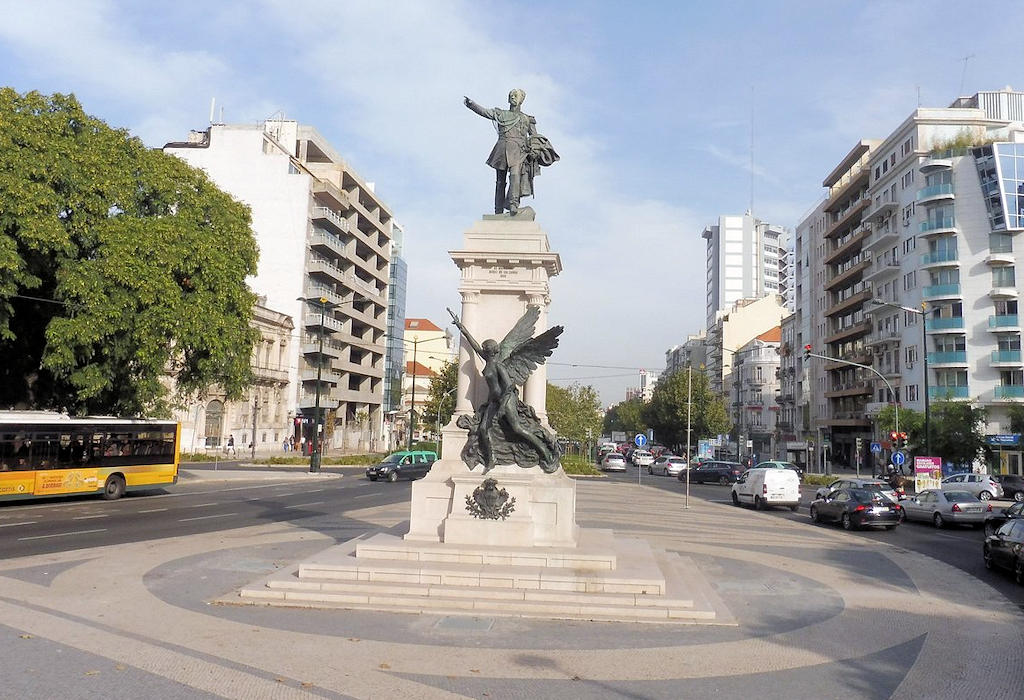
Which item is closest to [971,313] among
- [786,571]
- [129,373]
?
[786,571]

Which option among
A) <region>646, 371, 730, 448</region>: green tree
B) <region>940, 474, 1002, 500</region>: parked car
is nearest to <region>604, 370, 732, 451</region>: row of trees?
<region>646, 371, 730, 448</region>: green tree

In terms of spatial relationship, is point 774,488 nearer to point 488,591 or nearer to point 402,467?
point 402,467

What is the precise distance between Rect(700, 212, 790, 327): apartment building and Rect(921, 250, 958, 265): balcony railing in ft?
331

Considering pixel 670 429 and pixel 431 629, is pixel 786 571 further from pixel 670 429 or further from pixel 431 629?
pixel 670 429

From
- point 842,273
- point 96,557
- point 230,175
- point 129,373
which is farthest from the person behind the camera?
point 842,273

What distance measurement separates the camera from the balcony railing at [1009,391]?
51156 mm

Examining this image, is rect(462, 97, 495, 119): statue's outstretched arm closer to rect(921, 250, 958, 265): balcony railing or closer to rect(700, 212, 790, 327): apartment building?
rect(921, 250, 958, 265): balcony railing

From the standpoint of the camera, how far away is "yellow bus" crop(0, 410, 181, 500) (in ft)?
73.2

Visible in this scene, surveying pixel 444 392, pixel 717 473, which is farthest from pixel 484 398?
pixel 444 392

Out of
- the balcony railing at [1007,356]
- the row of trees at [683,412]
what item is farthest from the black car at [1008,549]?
the row of trees at [683,412]

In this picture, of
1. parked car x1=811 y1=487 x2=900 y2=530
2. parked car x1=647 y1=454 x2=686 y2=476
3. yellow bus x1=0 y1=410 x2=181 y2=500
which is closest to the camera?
parked car x1=811 y1=487 x2=900 y2=530

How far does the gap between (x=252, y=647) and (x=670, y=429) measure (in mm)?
79356

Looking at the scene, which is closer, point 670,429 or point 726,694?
point 726,694

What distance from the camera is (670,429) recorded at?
84.6m
